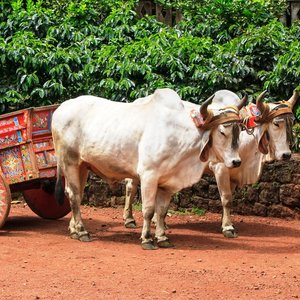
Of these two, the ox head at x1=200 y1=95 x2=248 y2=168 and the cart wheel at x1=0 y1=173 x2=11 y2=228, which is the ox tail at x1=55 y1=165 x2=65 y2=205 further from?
the ox head at x1=200 y1=95 x2=248 y2=168

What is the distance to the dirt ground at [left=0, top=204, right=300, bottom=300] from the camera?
6.96 m

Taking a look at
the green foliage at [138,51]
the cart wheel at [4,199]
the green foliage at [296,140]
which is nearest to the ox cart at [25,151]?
the cart wheel at [4,199]

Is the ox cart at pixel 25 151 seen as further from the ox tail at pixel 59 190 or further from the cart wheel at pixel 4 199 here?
the ox tail at pixel 59 190

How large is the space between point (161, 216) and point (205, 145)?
0.91 metres

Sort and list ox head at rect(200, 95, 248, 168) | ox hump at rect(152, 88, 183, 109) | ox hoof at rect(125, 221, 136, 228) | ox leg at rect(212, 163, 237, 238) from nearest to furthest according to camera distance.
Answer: ox head at rect(200, 95, 248, 168), ox hump at rect(152, 88, 183, 109), ox leg at rect(212, 163, 237, 238), ox hoof at rect(125, 221, 136, 228)

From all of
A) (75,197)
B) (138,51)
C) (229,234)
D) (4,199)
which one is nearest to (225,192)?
(229,234)

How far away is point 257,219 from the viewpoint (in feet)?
35.7

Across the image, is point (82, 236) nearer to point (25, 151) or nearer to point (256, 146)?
point (25, 151)

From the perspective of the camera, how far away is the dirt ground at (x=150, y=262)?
22.9 ft

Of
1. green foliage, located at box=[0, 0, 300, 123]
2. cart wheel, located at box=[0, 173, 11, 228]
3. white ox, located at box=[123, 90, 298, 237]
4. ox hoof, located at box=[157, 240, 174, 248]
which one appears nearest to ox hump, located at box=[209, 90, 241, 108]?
white ox, located at box=[123, 90, 298, 237]

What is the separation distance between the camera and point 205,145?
8.88 metres

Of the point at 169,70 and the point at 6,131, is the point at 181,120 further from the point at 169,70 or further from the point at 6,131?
the point at 169,70

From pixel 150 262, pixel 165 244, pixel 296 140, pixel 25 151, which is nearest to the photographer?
pixel 150 262

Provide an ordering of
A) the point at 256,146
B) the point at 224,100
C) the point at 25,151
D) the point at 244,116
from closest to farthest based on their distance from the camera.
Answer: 1. the point at 224,100
2. the point at 25,151
3. the point at 244,116
4. the point at 256,146
